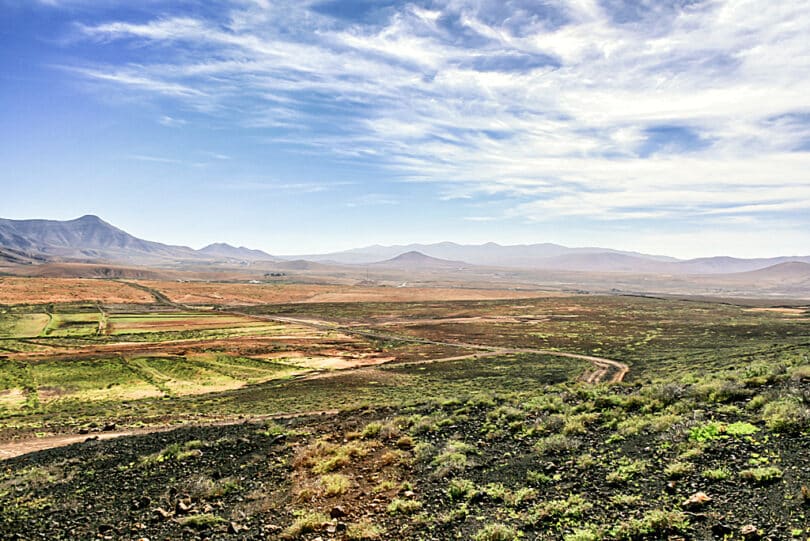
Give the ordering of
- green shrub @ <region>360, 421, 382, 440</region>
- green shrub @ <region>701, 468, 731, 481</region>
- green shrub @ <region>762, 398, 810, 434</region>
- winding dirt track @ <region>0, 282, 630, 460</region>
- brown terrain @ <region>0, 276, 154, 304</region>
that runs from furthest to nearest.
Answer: brown terrain @ <region>0, 276, 154, 304</region>, winding dirt track @ <region>0, 282, 630, 460</region>, green shrub @ <region>360, 421, 382, 440</region>, green shrub @ <region>762, 398, 810, 434</region>, green shrub @ <region>701, 468, 731, 481</region>

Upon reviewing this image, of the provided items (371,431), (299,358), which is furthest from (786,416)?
(299,358)

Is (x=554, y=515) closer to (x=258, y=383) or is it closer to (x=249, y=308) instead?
(x=258, y=383)

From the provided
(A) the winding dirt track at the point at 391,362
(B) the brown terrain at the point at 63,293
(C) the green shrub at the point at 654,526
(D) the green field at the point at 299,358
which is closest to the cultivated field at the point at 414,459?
(C) the green shrub at the point at 654,526

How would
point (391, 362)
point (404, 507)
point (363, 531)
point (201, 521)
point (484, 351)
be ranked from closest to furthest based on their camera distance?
point (363, 531), point (404, 507), point (201, 521), point (391, 362), point (484, 351)

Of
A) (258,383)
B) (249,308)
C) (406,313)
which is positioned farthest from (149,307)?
(258,383)

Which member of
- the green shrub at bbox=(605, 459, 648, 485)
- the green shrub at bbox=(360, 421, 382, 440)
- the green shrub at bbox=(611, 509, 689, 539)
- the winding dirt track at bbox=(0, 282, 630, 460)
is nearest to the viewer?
the green shrub at bbox=(611, 509, 689, 539)

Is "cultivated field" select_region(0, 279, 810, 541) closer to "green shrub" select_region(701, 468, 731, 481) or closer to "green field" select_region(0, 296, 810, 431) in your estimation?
"green shrub" select_region(701, 468, 731, 481)

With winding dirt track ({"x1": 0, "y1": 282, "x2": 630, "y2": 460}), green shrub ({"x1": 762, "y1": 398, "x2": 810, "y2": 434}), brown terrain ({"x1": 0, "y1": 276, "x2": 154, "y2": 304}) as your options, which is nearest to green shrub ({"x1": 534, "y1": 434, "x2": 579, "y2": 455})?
green shrub ({"x1": 762, "y1": 398, "x2": 810, "y2": 434})

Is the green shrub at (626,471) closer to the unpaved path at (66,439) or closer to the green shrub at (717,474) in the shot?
the green shrub at (717,474)

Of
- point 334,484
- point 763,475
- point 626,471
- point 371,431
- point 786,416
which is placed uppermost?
point 786,416

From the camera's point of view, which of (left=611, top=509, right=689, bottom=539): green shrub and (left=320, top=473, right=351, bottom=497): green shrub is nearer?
(left=611, top=509, right=689, bottom=539): green shrub

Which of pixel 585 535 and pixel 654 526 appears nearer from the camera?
pixel 654 526

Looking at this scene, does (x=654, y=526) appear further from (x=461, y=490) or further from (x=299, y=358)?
(x=299, y=358)

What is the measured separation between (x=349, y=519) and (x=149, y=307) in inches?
3906
